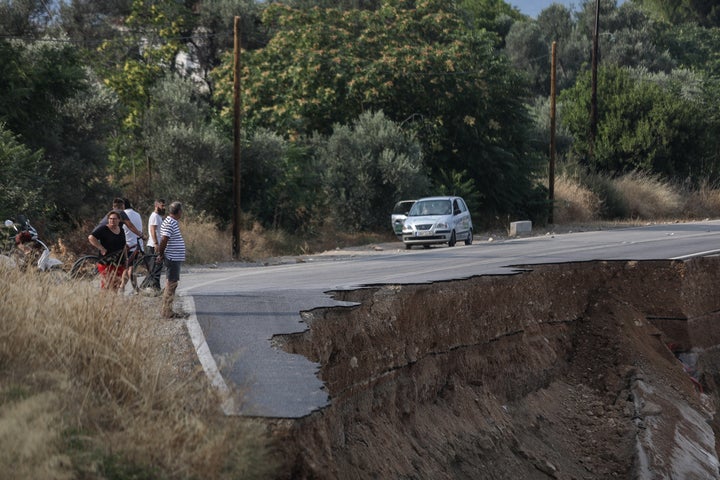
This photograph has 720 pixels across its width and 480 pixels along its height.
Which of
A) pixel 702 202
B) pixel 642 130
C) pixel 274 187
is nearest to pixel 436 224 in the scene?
pixel 274 187

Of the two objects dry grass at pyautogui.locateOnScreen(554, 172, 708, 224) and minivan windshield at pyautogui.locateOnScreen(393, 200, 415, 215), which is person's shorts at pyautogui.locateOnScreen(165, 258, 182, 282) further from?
dry grass at pyautogui.locateOnScreen(554, 172, 708, 224)

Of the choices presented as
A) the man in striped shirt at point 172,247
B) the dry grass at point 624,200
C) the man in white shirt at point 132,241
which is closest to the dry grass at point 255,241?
the man in white shirt at point 132,241

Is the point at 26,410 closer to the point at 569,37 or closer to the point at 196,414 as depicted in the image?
the point at 196,414

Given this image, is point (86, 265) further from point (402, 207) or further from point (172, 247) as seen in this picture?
point (402, 207)

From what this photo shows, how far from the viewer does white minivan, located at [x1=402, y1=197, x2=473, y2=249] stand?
26.2 m

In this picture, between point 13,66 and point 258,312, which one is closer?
point 258,312

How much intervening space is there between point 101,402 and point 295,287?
8140mm

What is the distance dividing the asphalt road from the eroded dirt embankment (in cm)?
37

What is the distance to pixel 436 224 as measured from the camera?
26234mm

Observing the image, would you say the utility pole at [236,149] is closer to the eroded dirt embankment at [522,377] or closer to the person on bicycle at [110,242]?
the eroded dirt embankment at [522,377]

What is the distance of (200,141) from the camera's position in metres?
26.9

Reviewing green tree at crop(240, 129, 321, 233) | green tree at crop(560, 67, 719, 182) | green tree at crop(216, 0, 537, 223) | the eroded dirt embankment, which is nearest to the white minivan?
green tree at crop(240, 129, 321, 233)

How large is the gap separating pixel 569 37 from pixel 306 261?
54.5 metres

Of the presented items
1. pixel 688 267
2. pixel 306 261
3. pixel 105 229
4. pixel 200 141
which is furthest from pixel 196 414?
pixel 200 141
